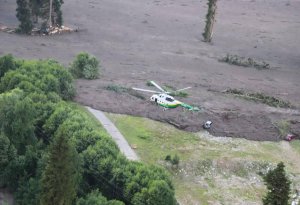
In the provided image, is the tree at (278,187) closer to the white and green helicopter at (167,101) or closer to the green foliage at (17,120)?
the green foliage at (17,120)

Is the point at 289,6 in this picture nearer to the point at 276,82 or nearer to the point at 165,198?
the point at 276,82

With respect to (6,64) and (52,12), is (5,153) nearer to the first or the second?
(6,64)

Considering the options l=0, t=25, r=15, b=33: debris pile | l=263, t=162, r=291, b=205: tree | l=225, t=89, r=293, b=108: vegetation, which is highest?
l=263, t=162, r=291, b=205: tree

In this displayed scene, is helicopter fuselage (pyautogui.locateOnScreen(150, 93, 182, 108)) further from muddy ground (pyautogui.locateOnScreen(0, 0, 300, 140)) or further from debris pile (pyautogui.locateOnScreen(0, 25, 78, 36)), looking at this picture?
debris pile (pyautogui.locateOnScreen(0, 25, 78, 36))

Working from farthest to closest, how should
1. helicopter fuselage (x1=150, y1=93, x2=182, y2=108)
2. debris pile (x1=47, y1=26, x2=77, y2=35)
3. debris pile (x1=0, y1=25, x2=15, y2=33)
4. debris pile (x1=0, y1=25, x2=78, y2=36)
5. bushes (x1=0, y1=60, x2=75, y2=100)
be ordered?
debris pile (x1=47, y1=26, x2=77, y2=35), debris pile (x1=0, y1=25, x2=78, y2=36), debris pile (x1=0, y1=25, x2=15, y2=33), helicopter fuselage (x1=150, y1=93, x2=182, y2=108), bushes (x1=0, y1=60, x2=75, y2=100)

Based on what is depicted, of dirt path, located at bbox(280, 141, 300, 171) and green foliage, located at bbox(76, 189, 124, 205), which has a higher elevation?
green foliage, located at bbox(76, 189, 124, 205)

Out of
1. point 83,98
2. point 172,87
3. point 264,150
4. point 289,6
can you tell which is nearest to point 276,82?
point 172,87

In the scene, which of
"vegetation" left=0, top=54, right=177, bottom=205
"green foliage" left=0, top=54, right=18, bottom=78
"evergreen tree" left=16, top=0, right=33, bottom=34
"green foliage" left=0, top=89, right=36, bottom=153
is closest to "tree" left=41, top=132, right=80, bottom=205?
"vegetation" left=0, top=54, right=177, bottom=205
